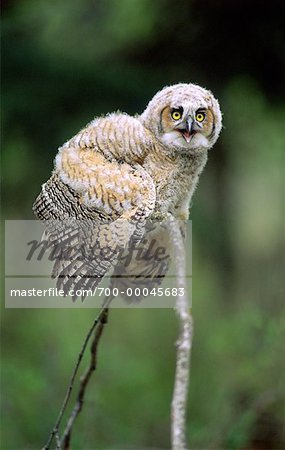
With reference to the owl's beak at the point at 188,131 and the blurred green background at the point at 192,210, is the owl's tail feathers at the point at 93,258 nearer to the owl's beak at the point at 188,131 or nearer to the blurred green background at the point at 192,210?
the owl's beak at the point at 188,131

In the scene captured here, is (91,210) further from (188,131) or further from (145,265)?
(145,265)

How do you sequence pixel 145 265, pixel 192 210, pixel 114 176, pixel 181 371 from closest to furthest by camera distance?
pixel 181 371 → pixel 114 176 → pixel 145 265 → pixel 192 210

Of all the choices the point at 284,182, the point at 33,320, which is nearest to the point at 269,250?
the point at 284,182

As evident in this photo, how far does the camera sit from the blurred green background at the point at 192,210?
3.79 metres

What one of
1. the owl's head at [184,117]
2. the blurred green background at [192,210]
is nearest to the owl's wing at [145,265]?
the owl's head at [184,117]

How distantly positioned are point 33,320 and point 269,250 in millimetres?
1606

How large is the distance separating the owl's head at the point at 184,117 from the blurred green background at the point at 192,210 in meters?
1.70

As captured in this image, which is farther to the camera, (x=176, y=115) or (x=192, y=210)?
(x=192, y=210)

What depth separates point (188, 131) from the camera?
1.59 metres

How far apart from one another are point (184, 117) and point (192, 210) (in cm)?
273

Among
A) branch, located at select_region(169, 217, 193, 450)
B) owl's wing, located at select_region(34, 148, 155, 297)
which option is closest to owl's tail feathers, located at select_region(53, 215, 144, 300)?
owl's wing, located at select_region(34, 148, 155, 297)

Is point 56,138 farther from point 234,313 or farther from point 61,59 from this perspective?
point 234,313

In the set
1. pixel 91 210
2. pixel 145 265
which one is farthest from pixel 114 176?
pixel 145 265

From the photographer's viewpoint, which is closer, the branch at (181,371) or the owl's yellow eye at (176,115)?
the branch at (181,371)
